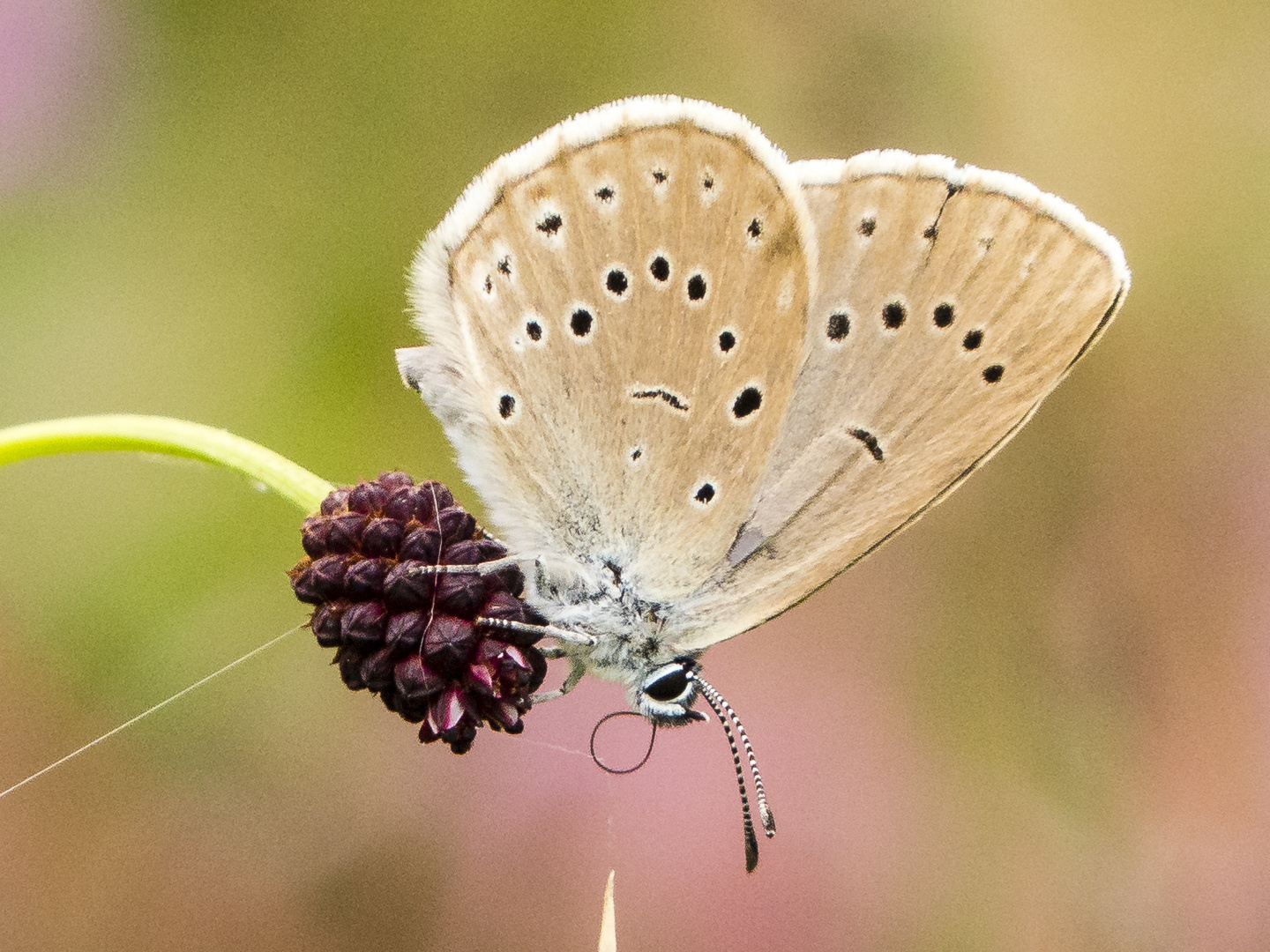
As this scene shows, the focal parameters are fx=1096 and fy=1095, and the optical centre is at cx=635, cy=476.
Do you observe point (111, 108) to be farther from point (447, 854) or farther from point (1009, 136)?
point (1009, 136)

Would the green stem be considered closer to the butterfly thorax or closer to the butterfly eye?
the butterfly thorax

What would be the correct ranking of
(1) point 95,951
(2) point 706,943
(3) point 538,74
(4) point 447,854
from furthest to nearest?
1. (3) point 538,74
2. (2) point 706,943
3. (4) point 447,854
4. (1) point 95,951

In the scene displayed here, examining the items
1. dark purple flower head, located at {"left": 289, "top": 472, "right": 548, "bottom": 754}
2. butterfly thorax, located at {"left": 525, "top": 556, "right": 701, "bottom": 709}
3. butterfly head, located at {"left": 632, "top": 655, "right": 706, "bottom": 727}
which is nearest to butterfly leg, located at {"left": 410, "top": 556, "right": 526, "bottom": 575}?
dark purple flower head, located at {"left": 289, "top": 472, "right": 548, "bottom": 754}

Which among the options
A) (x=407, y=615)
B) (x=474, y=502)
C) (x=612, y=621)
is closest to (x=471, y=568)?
(x=407, y=615)

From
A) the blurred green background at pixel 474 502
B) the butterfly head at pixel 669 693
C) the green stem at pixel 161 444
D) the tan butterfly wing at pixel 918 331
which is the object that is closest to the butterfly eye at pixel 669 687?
the butterfly head at pixel 669 693

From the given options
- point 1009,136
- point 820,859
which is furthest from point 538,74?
point 820,859

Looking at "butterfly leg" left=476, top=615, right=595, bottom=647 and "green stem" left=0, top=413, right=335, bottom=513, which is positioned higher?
"green stem" left=0, top=413, right=335, bottom=513

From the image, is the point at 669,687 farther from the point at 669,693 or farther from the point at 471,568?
the point at 471,568

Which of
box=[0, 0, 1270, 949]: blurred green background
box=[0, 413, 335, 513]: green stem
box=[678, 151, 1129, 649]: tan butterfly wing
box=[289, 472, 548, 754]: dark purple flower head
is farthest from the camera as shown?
box=[0, 0, 1270, 949]: blurred green background
